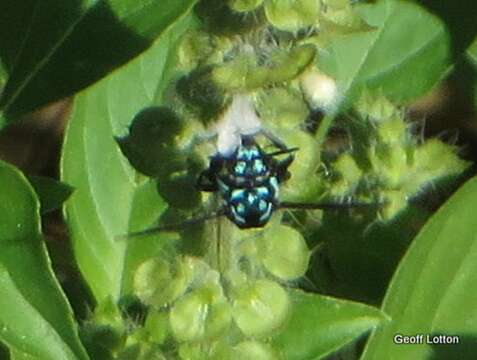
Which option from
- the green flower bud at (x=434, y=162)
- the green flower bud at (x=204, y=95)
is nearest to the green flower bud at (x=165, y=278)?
the green flower bud at (x=204, y=95)

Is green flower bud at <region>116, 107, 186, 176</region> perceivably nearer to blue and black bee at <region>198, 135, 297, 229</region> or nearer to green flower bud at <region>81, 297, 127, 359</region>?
blue and black bee at <region>198, 135, 297, 229</region>

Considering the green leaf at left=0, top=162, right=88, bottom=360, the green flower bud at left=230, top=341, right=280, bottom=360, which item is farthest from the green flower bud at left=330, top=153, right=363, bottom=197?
the green leaf at left=0, top=162, right=88, bottom=360

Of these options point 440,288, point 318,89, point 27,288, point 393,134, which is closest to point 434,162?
point 393,134

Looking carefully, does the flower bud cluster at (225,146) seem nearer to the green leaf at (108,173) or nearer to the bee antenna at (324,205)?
the bee antenna at (324,205)

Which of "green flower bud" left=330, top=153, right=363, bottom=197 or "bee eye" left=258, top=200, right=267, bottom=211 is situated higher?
"bee eye" left=258, top=200, right=267, bottom=211

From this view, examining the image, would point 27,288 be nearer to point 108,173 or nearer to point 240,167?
point 240,167
